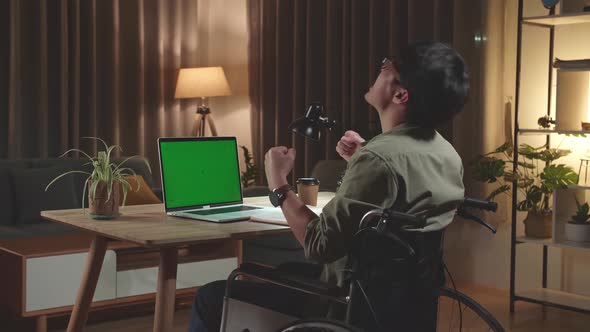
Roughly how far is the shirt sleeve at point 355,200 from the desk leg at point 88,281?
1124 millimetres

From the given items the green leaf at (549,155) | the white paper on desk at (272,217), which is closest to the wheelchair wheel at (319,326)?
the white paper on desk at (272,217)

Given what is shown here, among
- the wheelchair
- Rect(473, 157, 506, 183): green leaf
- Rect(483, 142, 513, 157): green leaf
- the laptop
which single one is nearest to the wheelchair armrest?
the wheelchair

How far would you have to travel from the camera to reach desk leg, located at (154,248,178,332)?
89.6 inches

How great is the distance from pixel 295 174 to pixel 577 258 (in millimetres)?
2106

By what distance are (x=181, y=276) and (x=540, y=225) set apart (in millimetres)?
1796

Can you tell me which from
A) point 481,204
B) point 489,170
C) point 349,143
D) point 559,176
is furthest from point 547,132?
point 481,204

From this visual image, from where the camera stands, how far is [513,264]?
392 cm

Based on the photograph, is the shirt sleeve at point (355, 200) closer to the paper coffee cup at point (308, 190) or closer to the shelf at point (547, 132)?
the paper coffee cup at point (308, 190)

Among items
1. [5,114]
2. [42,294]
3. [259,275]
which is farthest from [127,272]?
[5,114]

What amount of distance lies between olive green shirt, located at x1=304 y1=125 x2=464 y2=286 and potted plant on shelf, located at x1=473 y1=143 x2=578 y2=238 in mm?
2172

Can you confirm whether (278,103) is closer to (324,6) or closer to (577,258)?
(324,6)

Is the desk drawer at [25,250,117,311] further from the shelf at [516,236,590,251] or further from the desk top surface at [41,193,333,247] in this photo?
the shelf at [516,236,590,251]

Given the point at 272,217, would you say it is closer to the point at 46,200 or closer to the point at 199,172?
the point at 199,172

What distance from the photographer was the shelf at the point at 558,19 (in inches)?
147
